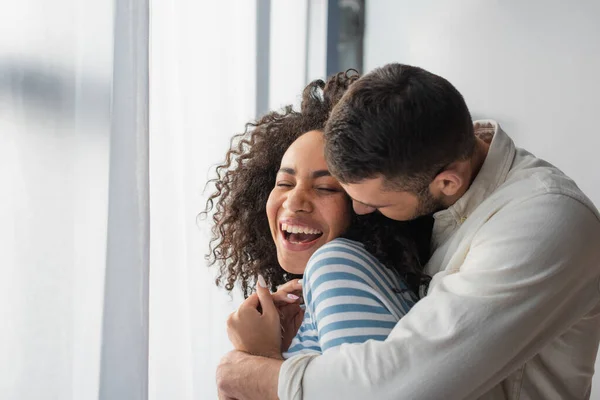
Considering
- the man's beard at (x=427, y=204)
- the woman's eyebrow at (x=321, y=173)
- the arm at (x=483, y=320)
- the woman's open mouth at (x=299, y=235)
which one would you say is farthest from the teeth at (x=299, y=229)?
the arm at (x=483, y=320)

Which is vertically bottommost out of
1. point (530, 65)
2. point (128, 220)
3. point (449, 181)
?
point (128, 220)

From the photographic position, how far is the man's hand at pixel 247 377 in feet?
3.83

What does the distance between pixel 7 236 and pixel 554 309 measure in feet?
3.27

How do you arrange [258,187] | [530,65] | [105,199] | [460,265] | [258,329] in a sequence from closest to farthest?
[460,265] → [258,329] → [105,199] → [258,187] → [530,65]

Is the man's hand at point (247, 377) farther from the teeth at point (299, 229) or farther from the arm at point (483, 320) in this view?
the teeth at point (299, 229)

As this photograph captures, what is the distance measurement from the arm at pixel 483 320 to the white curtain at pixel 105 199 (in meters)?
0.60

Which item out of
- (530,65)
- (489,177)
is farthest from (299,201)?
(530,65)

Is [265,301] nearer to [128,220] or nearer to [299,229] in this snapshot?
[299,229]

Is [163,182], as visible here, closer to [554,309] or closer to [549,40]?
[554,309]

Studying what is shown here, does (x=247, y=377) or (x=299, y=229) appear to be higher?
(x=299, y=229)

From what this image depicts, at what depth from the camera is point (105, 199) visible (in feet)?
5.02

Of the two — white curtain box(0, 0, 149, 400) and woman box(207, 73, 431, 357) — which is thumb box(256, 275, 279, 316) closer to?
woman box(207, 73, 431, 357)

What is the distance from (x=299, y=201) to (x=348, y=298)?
33 centimetres

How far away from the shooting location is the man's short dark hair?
1.11m
